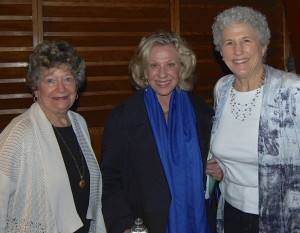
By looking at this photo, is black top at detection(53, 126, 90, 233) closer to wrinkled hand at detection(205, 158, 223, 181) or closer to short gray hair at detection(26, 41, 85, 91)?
short gray hair at detection(26, 41, 85, 91)

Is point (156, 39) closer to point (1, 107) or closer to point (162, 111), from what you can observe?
point (162, 111)

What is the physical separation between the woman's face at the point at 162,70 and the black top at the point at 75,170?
552 mm

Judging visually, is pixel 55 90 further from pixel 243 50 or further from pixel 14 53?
pixel 14 53

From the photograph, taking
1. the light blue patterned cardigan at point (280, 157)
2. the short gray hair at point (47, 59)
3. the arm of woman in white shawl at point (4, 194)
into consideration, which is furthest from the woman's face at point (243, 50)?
the arm of woman in white shawl at point (4, 194)

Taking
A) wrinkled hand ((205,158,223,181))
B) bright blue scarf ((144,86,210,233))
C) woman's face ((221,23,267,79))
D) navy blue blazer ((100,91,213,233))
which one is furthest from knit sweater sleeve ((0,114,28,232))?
woman's face ((221,23,267,79))

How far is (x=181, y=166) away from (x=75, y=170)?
58 cm

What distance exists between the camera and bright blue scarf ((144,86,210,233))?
215 cm

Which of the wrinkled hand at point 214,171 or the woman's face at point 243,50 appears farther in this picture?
the wrinkled hand at point 214,171

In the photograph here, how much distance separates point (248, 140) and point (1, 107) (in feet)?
7.91

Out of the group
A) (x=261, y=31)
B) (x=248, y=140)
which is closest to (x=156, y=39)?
(x=261, y=31)

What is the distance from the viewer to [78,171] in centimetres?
211

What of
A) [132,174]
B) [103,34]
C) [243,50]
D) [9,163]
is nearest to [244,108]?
[243,50]

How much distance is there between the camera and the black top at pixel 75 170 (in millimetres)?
2078

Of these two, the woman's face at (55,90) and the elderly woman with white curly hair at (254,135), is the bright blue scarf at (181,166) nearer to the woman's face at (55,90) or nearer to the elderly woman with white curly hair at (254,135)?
the elderly woman with white curly hair at (254,135)
